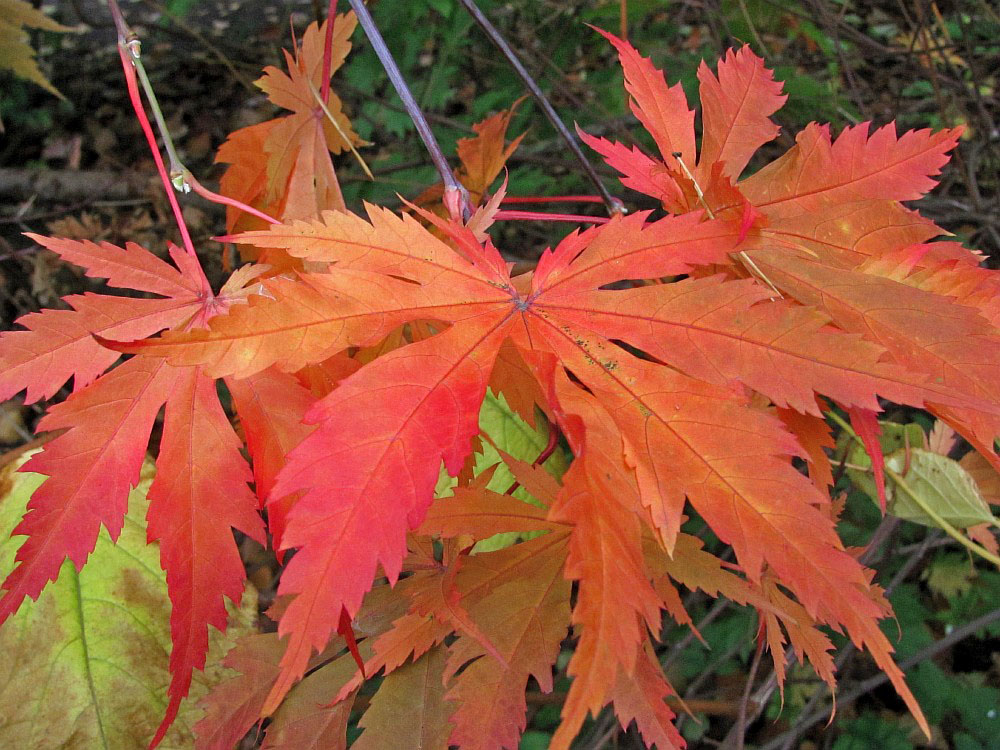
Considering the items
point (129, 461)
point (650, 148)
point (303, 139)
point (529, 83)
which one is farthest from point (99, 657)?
point (650, 148)

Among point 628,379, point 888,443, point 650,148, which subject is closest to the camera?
point 628,379

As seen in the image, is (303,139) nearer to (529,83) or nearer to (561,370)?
(529,83)

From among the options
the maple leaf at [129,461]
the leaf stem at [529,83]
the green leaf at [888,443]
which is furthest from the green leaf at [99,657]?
the green leaf at [888,443]

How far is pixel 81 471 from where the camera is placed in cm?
59

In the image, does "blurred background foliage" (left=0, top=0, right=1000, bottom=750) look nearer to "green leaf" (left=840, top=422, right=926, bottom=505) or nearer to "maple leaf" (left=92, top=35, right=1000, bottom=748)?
"green leaf" (left=840, top=422, right=926, bottom=505)

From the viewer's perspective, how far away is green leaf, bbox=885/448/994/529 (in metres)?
0.87

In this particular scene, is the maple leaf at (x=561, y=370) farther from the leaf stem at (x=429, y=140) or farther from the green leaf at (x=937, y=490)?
the green leaf at (x=937, y=490)

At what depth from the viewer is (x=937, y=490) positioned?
2.91 ft

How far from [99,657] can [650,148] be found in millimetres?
1493

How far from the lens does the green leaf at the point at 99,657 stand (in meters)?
0.80

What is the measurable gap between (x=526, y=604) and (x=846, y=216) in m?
0.45

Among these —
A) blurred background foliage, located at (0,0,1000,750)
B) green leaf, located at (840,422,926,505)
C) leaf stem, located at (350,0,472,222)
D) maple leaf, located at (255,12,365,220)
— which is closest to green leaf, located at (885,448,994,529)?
green leaf, located at (840,422,926,505)

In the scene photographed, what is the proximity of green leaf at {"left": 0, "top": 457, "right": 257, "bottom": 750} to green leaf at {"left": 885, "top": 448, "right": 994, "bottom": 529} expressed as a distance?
0.84 meters

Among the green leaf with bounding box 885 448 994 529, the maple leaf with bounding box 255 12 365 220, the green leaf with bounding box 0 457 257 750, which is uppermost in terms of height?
the maple leaf with bounding box 255 12 365 220
